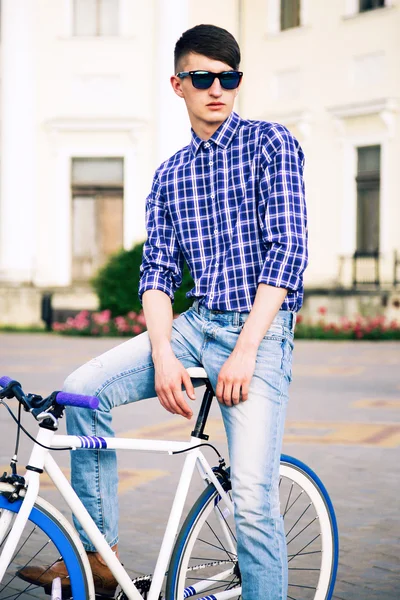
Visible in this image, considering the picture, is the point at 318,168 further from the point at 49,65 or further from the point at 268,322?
the point at 268,322

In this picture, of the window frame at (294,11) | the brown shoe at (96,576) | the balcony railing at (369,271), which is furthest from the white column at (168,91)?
the brown shoe at (96,576)

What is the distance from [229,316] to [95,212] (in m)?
20.9

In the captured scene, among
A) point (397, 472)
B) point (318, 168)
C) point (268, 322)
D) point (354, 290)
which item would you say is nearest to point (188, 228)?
point (268, 322)

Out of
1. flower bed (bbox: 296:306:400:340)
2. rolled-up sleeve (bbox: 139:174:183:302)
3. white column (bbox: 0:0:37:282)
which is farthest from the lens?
white column (bbox: 0:0:37:282)

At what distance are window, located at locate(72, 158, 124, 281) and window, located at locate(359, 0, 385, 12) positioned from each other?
6.19m

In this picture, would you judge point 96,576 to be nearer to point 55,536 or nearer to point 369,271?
point 55,536

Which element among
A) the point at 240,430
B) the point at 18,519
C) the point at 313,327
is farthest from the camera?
the point at 313,327

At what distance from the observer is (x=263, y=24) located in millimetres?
23469

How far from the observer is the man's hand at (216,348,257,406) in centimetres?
304

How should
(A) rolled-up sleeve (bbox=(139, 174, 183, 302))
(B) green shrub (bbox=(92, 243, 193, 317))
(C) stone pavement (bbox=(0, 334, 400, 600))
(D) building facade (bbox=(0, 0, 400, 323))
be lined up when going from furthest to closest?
(D) building facade (bbox=(0, 0, 400, 323)) → (B) green shrub (bbox=(92, 243, 193, 317)) → (C) stone pavement (bbox=(0, 334, 400, 600)) → (A) rolled-up sleeve (bbox=(139, 174, 183, 302))

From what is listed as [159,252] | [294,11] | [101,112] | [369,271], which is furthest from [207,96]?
[101,112]

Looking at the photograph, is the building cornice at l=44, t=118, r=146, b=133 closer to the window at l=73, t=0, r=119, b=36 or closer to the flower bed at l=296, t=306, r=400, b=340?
the window at l=73, t=0, r=119, b=36

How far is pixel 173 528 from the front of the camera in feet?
10.4

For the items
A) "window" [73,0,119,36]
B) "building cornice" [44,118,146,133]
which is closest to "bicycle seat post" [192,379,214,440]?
"building cornice" [44,118,146,133]
